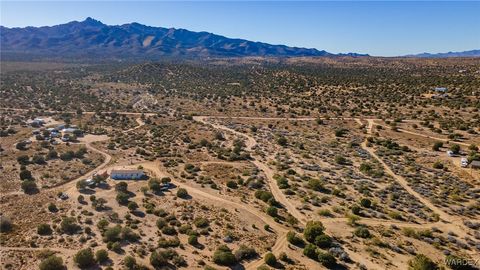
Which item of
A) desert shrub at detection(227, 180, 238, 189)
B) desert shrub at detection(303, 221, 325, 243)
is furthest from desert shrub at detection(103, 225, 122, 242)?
desert shrub at detection(303, 221, 325, 243)

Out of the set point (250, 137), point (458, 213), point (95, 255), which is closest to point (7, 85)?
point (250, 137)

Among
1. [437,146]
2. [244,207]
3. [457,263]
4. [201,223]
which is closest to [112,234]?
Answer: [201,223]

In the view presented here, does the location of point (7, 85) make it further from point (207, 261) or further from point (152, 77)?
point (207, 261)

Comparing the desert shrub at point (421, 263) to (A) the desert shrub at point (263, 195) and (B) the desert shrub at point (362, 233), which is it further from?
(A) the desert shrub at point (263, 195)

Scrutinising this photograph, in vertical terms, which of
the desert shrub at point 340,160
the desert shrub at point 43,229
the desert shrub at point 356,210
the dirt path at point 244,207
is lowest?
the desert shrub at point 43,229

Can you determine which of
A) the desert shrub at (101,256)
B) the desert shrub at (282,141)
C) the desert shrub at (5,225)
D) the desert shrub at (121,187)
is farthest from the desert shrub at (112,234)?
the desert shrub at (282,141)
